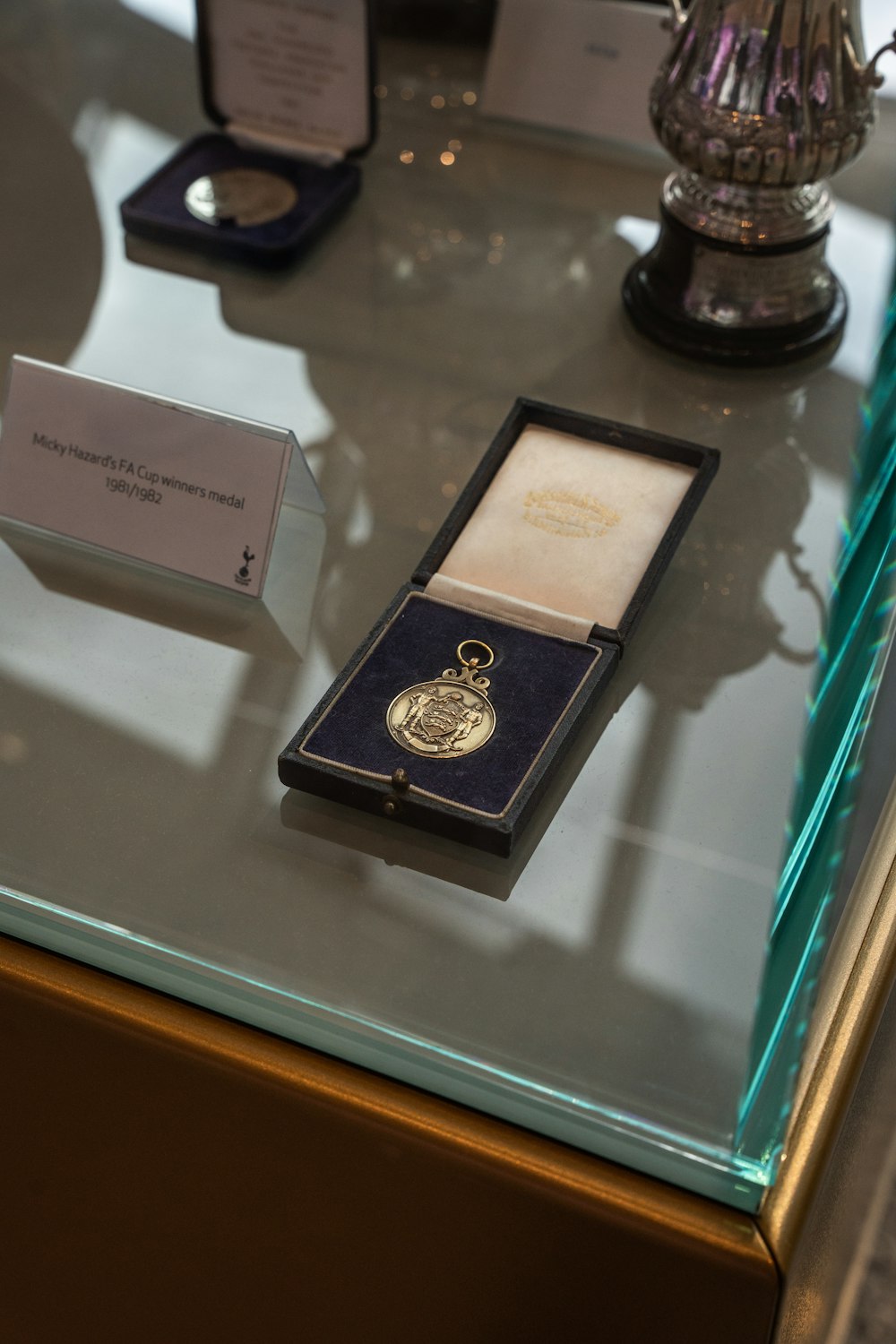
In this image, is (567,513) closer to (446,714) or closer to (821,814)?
(446,714)

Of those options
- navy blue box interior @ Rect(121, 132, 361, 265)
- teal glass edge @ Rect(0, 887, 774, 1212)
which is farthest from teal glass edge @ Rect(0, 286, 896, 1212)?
navy blue box interior @ Rect(121, 132, 361, 265)

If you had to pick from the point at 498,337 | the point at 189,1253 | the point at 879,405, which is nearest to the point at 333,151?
the point at 498,337

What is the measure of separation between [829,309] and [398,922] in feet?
2.11

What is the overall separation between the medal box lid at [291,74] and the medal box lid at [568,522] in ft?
1.47

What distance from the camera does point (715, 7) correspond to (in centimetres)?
95

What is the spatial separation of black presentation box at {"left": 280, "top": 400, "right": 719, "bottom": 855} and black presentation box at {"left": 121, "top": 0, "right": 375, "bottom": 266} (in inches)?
14.8

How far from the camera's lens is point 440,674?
29.8 inches

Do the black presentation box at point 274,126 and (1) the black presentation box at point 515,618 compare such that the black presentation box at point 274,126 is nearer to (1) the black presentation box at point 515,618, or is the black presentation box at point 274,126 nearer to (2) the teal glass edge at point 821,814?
(1) the black presentation box at point 515,618

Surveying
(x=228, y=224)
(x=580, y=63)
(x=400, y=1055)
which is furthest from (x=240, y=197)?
(x=400, y=1055)

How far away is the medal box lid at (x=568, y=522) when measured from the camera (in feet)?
2.67

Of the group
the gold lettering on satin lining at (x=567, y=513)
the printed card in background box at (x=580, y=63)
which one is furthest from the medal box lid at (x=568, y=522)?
the printed card in background box at (x=580, y=63)

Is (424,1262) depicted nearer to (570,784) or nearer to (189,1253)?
(189,1253)

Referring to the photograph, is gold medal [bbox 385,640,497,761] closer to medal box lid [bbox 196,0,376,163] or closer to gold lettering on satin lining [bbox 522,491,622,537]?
gold lettering on satin lining [bbox 522,491,622,537]

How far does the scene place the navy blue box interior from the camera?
1.15 meters
